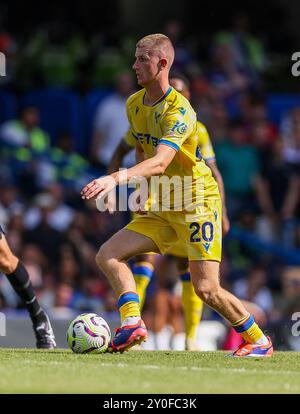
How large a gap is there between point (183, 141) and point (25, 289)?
2.12 m

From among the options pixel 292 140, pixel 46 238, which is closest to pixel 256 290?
pixel 46 238

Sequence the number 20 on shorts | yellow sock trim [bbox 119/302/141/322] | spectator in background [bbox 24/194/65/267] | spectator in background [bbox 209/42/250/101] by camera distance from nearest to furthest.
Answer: yellow sock trim [bbox 119/302/141/322]
the number 20 on shorts
spectator in background [bbox 24/194/65/267]
spectator in background [bbox 209/42/250/101]

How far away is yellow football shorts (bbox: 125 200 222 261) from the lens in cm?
897

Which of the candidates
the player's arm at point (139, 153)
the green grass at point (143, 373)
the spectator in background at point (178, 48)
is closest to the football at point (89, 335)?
the green grass at point (143, 373)

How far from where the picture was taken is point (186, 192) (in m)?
9.10

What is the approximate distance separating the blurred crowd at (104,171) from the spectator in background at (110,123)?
1 cm

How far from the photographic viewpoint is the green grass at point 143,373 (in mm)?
7242

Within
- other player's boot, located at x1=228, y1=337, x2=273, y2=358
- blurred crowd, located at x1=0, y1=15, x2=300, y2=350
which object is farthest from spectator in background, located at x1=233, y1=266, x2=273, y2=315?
other player's boot, located at x1=228, y1=337, x2=273, y2=358

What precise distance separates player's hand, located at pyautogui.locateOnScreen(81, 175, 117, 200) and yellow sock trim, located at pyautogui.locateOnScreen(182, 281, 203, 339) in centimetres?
319

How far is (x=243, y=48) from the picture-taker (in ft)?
61.2

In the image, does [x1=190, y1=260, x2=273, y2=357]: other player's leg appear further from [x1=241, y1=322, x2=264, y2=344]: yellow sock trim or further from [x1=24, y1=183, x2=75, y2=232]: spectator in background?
[x1=24, y1=183, x2=75, y2=232]: spectator in background

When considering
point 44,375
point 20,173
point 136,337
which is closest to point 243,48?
point 20,173

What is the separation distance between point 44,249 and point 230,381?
7674 mm

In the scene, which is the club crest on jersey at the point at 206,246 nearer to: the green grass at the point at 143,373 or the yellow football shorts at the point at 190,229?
the yellow football shorts at the point at 190,229
